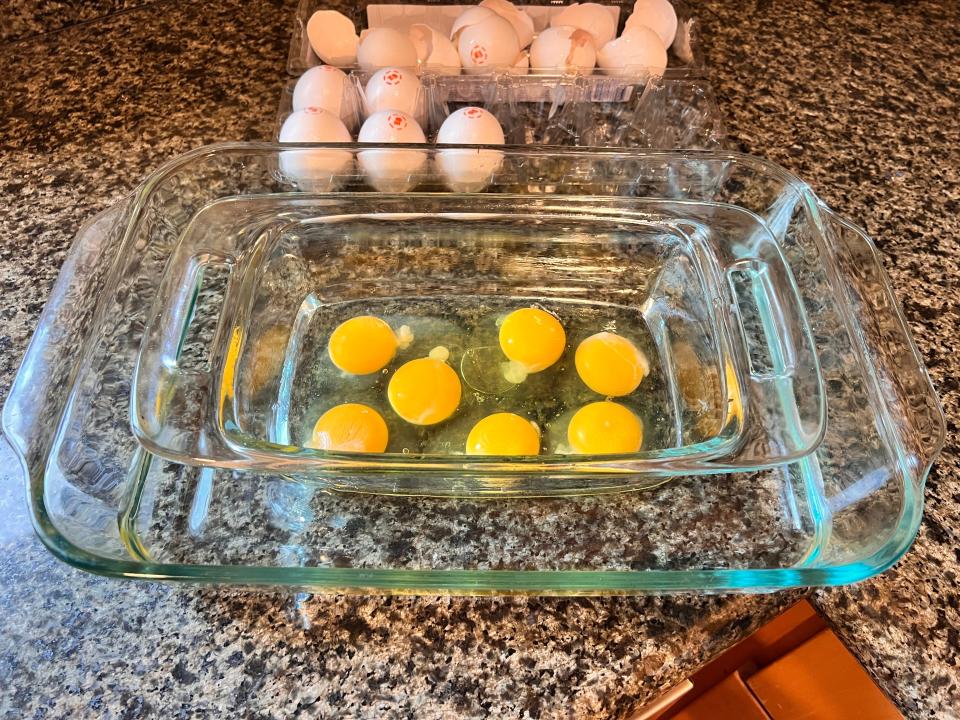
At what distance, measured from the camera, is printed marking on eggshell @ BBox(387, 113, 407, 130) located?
1273mm

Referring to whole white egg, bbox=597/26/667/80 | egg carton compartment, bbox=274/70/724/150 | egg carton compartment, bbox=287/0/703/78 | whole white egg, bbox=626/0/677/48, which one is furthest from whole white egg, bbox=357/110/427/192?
whole white egg, bbox=626/0/677/48

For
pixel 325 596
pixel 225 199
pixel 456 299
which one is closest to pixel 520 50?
pixel 456 299

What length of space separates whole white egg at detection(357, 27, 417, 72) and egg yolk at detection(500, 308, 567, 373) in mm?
633

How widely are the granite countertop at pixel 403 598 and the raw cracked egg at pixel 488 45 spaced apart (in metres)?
0.42

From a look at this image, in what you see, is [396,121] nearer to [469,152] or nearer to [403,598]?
[469,152]

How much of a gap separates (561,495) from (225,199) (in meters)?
0.72

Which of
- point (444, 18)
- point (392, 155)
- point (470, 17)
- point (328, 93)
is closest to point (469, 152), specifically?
point (392, 155)

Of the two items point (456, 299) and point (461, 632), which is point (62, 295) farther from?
point (461, 632)

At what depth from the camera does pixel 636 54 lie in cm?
145

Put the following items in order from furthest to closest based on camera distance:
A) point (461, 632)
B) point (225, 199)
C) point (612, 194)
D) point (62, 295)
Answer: point (612, 194) → point (225, 199) → point (62, 295) → point (461, 632)

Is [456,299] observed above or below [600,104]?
below

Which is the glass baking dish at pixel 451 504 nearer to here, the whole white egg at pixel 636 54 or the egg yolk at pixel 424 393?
the egg yolk at pixel 424 393

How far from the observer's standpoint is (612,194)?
4.15 feet

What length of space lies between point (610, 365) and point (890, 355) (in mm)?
406
